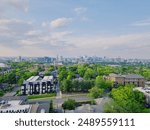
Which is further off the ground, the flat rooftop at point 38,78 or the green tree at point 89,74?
the green tree at point 89,74

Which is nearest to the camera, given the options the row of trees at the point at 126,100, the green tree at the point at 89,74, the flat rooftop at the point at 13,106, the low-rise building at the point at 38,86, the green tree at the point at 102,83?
the flat rooftop at the point at 13,106

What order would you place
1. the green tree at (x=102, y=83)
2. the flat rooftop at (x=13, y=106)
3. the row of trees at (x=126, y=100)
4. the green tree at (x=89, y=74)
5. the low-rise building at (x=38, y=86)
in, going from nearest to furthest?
the flat rooftop at (x=13, y=106)
the row of trees at (x=126, y=100)
the low-rise building at (x=38, y=86)
the green tree at (x=102, y=83)
the green tree at (x=89, y=74)

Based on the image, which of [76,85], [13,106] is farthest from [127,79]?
[13,106]

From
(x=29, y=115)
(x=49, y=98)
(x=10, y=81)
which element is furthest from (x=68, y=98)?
(x=29, y=115)

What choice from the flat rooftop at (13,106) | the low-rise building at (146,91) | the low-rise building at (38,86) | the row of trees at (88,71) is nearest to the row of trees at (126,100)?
the low-rise building at (146,91)

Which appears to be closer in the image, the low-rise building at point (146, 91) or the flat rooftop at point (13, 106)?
the flat rooftop at point (13, 106)

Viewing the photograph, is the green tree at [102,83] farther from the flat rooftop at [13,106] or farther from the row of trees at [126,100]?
the flat rooftop at [13,106]
